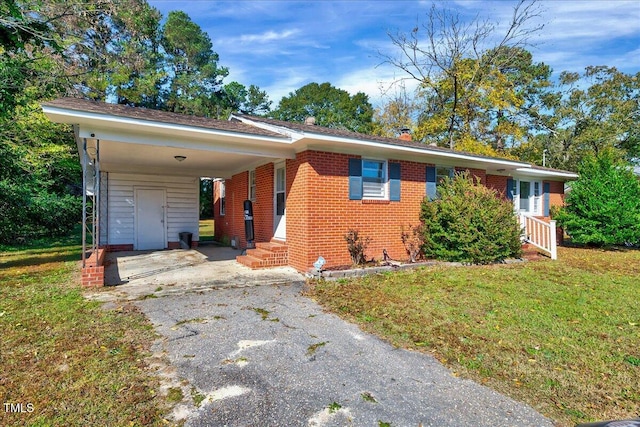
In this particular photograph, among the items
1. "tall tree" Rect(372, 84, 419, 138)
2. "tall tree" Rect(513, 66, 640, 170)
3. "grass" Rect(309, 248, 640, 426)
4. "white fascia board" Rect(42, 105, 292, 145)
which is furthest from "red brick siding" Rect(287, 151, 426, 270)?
"tall tree" Rect(513, 66, 640, 170)

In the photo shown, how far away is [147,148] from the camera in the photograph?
8.19 meters

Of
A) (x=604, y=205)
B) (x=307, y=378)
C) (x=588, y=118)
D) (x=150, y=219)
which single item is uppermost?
(x=588, y=118)

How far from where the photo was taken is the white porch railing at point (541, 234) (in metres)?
10.7

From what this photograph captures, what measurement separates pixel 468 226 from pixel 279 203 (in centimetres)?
493

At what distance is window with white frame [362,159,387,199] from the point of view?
29.1ft

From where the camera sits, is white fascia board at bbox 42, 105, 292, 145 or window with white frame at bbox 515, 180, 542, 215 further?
window with white frame at bbox 515, 180, 542, 215

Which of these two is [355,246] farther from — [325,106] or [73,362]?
[325,106]

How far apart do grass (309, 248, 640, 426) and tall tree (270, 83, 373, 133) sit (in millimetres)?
34947

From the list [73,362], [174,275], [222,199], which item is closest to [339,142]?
[174,275]

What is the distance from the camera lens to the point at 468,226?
8.93 m

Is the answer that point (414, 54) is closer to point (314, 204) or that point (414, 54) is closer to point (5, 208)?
point (314, 204)

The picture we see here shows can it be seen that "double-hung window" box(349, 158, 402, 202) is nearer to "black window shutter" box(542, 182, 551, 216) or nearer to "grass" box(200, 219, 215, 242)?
"black window shutter" box(542, 182, 551, 216)

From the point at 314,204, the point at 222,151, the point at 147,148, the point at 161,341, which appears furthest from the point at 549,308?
the point at 147,148

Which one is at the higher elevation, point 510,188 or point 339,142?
point 339,142
